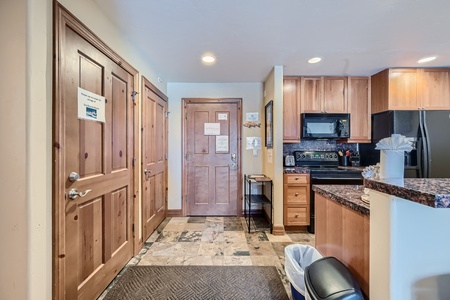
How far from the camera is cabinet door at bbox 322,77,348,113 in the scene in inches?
131

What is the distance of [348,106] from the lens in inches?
131

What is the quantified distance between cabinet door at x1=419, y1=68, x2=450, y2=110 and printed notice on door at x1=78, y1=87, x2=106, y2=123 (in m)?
4.02

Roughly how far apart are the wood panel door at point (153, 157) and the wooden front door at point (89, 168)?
1.35 ft

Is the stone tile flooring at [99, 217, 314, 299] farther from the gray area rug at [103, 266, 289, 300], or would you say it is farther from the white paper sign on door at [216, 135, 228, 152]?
the white paper sign on door at [216, 135, 228, 152]

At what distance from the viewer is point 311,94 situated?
3322 mm

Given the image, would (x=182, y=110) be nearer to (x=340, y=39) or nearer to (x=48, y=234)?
(x=340, y=39)

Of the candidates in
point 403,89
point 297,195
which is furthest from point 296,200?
point 403,89

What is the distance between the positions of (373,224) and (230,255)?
186 cm

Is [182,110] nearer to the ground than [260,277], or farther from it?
farther from it

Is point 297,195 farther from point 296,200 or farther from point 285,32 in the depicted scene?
point 285,32

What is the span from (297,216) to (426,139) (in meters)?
1.98

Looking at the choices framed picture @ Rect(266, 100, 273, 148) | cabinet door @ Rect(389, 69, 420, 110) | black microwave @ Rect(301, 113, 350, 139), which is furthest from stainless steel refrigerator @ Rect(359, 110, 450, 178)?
framed picture @ Rect(266, 100, 273, 148)
